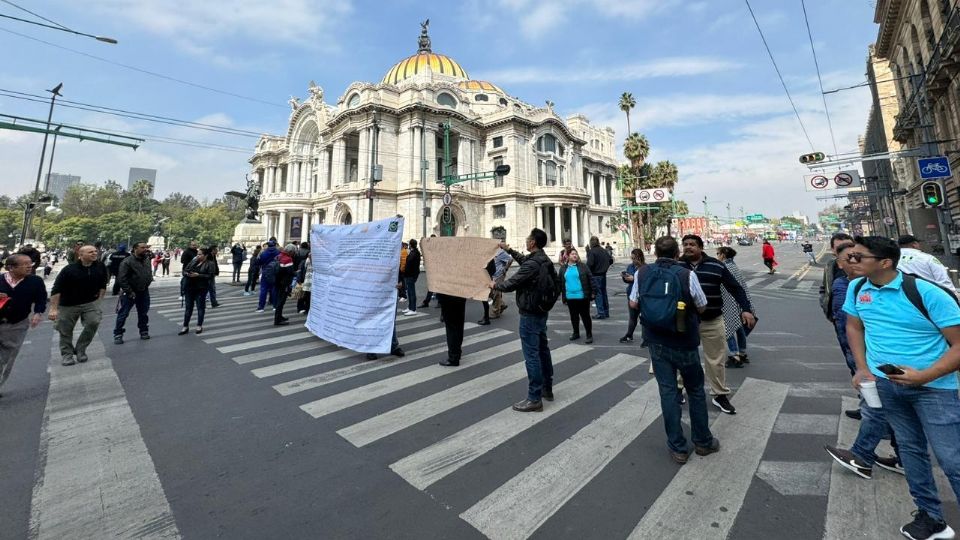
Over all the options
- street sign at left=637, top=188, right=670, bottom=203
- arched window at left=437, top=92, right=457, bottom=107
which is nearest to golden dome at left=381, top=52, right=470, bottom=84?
arched window at left=437, top=92, right=457, bottom=107

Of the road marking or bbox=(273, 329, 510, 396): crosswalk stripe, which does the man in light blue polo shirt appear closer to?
the road marking

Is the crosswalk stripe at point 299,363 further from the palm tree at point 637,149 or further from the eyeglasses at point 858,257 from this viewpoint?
the palm tree at point 637,149

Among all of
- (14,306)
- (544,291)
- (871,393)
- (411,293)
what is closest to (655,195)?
(411,293)

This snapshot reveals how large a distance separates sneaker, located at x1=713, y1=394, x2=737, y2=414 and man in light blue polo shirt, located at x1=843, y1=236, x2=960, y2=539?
5.78 feet

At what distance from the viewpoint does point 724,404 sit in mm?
4086

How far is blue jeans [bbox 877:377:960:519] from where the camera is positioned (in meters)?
2.12

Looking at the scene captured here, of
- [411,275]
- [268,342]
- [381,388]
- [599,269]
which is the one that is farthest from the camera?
[411,275]

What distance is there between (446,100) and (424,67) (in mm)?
12888

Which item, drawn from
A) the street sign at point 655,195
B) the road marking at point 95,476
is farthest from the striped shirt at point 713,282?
the street sign at point 655,195

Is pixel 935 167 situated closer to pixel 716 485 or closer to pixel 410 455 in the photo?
pixel 716 485

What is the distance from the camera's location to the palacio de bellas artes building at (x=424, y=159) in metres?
35.8

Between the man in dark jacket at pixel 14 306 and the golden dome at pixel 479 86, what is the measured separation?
169 ft

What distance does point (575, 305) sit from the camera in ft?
24.8

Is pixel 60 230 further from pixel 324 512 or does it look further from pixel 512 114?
pixel 324 512
